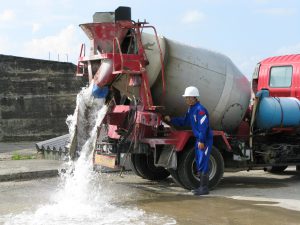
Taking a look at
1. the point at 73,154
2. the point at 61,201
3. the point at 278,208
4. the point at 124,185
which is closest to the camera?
the point at 278,208

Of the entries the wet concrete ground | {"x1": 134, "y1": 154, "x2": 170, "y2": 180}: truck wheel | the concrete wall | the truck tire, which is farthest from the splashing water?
the concrete wall

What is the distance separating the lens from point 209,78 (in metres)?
8.96

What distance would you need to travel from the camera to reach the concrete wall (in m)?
21.0

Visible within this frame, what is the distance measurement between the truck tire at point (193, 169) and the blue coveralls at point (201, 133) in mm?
209

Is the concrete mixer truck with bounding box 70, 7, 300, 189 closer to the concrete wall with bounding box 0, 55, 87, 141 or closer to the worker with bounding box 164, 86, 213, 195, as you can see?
the worker with bounding box 164, 86, 213, 195

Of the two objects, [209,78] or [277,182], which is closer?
[209,78]

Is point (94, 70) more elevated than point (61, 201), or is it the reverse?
point (94, 70)

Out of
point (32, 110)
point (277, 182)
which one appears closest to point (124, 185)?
point (277, 182)

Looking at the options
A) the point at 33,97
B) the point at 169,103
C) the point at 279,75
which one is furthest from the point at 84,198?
the point at 33,97

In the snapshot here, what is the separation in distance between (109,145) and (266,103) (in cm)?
305

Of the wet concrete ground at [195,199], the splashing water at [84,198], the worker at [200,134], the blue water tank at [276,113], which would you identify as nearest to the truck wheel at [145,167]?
the wet concrete ground at [195,199]

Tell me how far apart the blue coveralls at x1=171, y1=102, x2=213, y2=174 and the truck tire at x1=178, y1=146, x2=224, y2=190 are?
209mm

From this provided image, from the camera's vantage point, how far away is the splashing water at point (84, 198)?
20.9 feet

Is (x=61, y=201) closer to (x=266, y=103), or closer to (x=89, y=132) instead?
(x=89, y=132)
